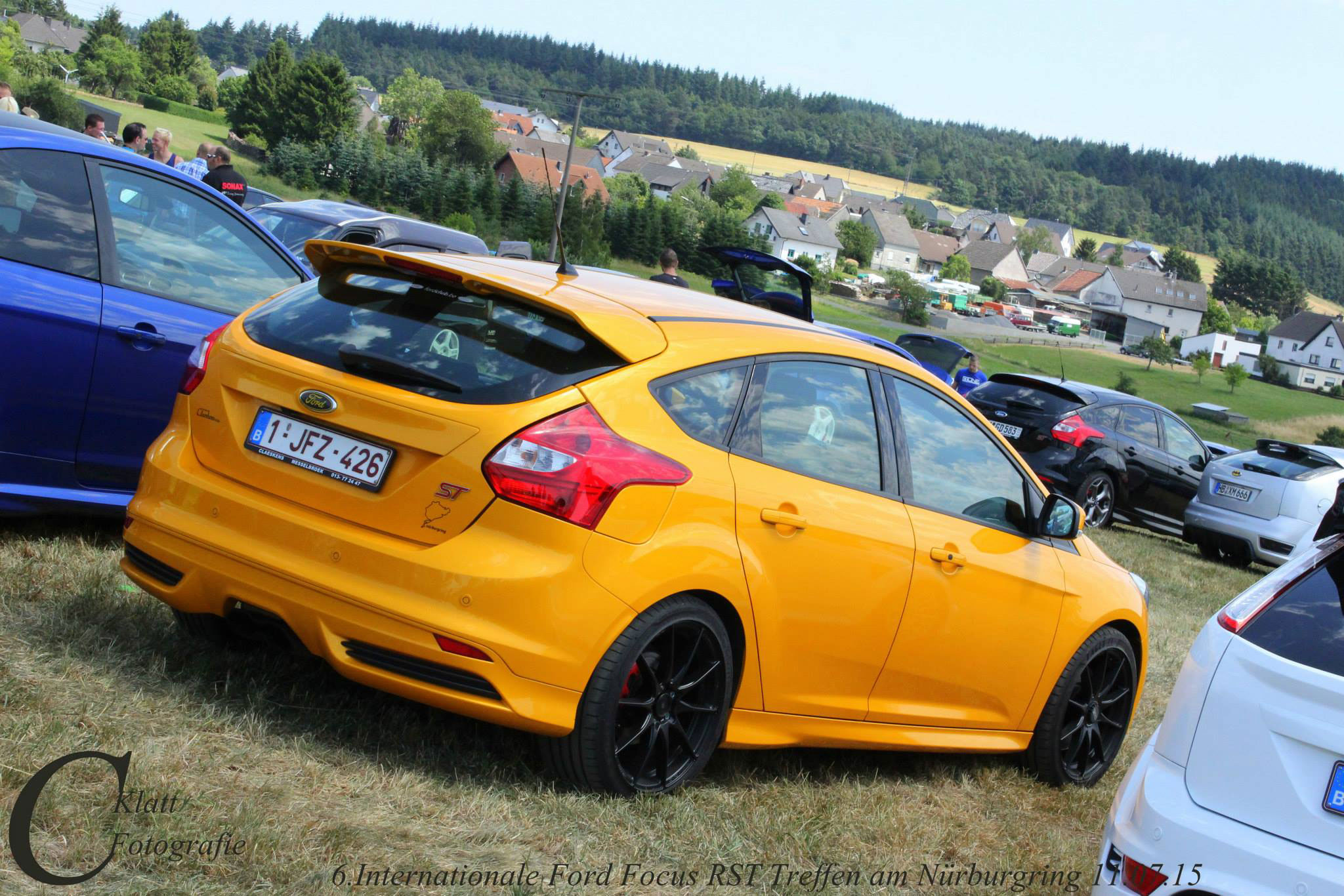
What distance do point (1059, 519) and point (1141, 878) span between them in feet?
6.32

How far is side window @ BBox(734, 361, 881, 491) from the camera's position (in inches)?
157

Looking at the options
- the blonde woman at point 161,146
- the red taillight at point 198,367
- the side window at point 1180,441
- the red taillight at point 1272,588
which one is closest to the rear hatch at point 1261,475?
the side window at point 1180,441

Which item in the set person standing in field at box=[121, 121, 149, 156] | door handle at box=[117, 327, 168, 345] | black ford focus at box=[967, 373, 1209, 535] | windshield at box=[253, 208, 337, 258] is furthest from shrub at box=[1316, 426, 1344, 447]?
door handle at box=[117, 327, 168, 345]

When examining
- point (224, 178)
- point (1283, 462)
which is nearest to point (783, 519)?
point (224, 178)

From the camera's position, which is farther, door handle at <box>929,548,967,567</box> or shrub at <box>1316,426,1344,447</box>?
shrub at <box>1316,426,1344,447</box>

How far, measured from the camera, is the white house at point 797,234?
125 metres

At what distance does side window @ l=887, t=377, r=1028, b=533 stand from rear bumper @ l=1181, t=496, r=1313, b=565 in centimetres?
997

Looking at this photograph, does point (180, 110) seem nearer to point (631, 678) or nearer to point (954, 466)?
point (954, 466)

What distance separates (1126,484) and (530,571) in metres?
12.2

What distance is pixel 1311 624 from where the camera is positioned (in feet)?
10.3

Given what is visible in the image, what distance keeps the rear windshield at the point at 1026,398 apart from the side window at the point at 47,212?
10741mm

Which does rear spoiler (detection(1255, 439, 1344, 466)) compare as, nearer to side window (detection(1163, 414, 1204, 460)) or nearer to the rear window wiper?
side window (detection(1163, 414, 1204, 460))

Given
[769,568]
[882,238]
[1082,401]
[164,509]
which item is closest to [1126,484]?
[1082,401]

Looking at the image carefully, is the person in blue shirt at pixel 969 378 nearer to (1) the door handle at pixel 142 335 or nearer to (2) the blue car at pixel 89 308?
(2) the blue car at pixel 89 308
